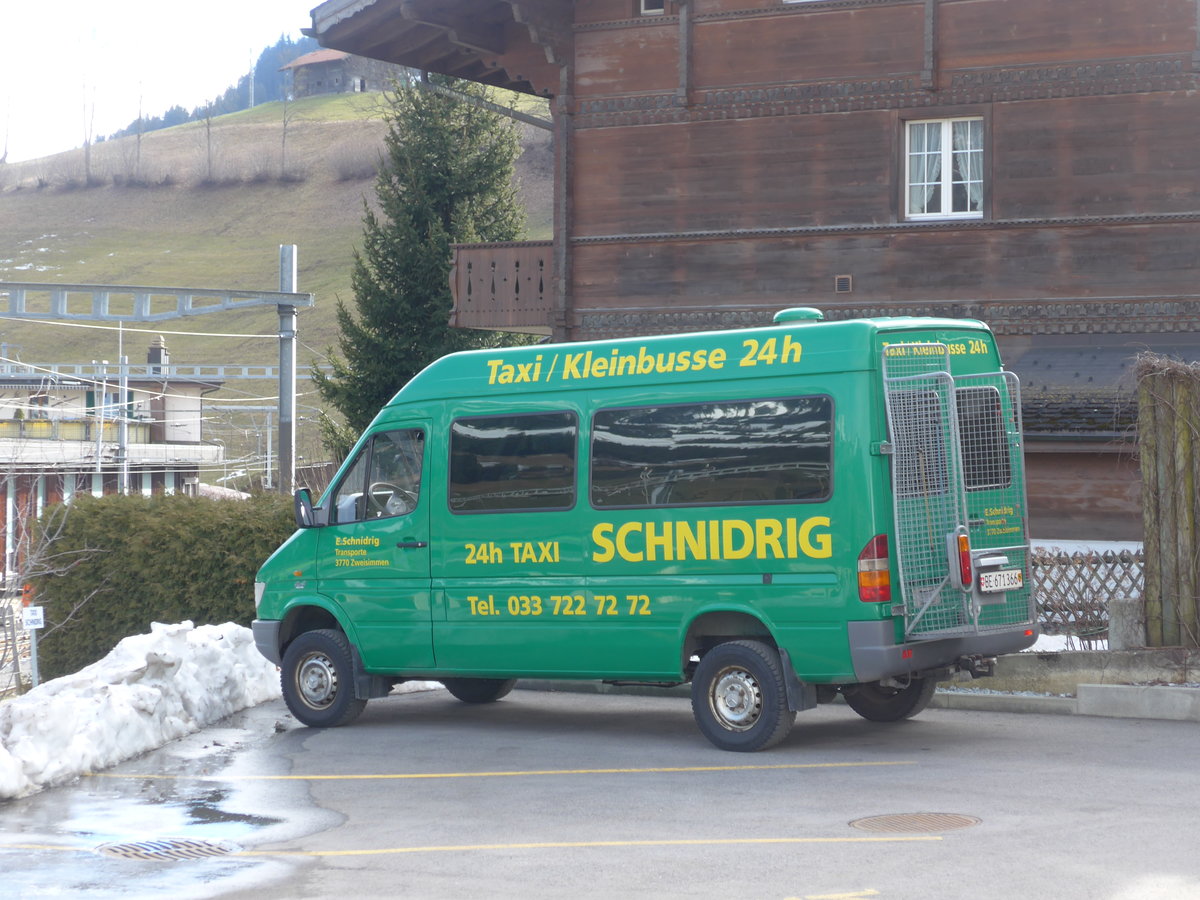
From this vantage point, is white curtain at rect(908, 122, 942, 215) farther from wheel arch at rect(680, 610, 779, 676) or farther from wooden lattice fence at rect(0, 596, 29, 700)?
wooden lattice fence at rect(0, 596, 29, 700)

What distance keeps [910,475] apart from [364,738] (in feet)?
15.8

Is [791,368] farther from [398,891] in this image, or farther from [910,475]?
[398,891]

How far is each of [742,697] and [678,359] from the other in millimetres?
2417

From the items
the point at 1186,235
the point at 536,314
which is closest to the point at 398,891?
the point at 1186,235

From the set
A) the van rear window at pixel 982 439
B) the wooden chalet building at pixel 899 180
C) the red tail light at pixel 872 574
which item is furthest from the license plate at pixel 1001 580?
the wooden chalet building at pixel 899 180

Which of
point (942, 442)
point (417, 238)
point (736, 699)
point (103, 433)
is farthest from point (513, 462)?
point (103, 433)

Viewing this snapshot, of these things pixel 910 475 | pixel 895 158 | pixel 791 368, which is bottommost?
pixel 910 475

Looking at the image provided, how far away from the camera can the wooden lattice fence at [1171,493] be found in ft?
41.5

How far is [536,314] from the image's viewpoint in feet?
79.4

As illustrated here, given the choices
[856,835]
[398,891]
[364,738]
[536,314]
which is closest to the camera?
[398,891]

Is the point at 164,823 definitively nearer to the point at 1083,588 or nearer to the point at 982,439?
the point at 982,439

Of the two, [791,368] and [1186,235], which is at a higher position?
[1186,235]

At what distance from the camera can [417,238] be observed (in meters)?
33.9

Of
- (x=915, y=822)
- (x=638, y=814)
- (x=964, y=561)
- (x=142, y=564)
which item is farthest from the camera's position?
(x=142, y=564)
